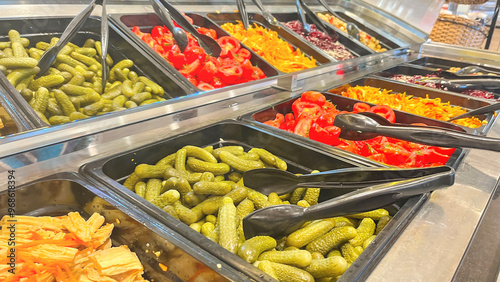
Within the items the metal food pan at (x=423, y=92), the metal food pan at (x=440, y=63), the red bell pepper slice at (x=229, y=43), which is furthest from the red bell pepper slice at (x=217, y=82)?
the metal food pan at (x=440, y=63)

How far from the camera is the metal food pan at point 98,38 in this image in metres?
2.18

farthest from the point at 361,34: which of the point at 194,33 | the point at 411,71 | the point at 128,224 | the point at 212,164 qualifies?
the point at 128,224

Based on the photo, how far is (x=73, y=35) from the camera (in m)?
2.20

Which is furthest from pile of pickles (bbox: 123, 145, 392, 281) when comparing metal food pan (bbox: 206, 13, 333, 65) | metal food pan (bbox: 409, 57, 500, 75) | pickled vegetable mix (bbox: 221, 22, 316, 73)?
metal food pan (bbox: 409, 57, 500, 75)

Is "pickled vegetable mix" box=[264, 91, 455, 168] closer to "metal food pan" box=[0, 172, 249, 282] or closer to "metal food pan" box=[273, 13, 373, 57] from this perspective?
"metal food pan" box=[0, 172, 249, 282]

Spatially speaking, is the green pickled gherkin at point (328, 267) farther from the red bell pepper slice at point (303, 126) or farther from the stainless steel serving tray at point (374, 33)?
the stainless steel serving tray at point (374, 33)

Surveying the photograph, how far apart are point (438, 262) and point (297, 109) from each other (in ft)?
4.87

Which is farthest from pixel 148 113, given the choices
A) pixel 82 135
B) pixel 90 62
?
pixel 90 62

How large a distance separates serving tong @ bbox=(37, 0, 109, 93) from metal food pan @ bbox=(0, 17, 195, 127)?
2.2 inches

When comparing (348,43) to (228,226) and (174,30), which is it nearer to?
(174,30)

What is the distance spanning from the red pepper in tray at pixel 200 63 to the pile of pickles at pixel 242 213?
90cm

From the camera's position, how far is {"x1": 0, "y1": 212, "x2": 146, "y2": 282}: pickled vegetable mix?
107cm

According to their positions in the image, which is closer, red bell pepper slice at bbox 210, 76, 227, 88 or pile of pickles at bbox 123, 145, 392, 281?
pile of pickles at bbox 123, 145, 392, 281

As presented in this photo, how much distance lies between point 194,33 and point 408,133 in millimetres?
1794
